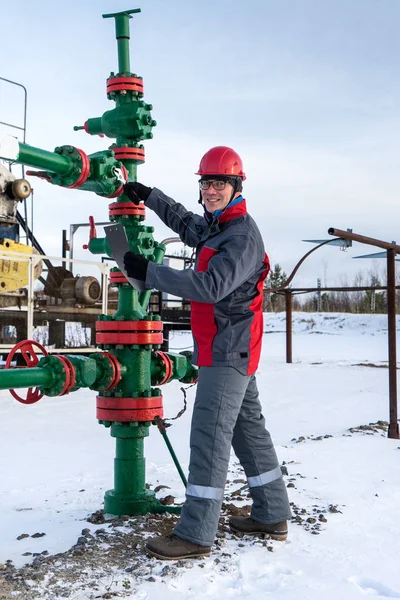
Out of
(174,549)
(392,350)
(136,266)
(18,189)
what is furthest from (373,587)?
(18,189)

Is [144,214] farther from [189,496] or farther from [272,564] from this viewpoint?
[272,564]

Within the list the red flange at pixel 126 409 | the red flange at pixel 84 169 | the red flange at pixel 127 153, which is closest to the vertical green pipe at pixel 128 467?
the red flange at pixel 126 409

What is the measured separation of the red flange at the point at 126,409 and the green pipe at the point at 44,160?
1043 mm

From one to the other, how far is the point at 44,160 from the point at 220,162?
730 mm

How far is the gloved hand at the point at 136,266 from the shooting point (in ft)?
8.70

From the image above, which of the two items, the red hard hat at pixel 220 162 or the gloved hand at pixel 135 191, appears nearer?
the red hard hat at pixel 220 162

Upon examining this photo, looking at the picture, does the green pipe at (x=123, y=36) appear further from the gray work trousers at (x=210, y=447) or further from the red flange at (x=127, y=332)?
the gray work trousers at (x=210, y=447)

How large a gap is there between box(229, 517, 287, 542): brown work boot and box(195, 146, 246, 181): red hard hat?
1514 mm

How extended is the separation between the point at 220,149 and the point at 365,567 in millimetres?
1779

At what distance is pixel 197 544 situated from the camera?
265cm

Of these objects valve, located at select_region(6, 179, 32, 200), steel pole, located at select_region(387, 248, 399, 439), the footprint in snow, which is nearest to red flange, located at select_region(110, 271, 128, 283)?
the footprint in snow

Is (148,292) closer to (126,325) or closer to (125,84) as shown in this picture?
(126,325)

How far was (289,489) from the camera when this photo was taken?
3725mm

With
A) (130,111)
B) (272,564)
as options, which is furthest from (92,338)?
(272,564)
